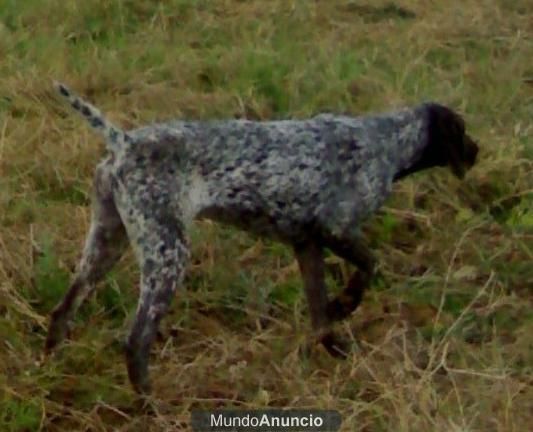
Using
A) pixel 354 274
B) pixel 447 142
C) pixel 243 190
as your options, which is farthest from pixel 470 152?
pixel 243 190

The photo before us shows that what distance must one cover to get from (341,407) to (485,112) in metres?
2.91

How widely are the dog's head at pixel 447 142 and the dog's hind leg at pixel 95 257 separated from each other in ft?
4.22

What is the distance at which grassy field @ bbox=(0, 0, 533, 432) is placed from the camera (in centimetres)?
451

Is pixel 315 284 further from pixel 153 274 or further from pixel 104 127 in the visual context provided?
pixel 104 127

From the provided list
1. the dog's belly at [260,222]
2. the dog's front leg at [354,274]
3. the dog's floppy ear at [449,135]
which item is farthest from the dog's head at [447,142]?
the dog's belly at [260,222]

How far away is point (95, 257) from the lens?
4680 millimetres

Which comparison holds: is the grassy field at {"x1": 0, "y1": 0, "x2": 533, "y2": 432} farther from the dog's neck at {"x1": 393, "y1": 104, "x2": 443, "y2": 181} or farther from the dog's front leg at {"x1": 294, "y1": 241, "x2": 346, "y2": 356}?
the dog's neck at {"x1": 393, "y1": 104, "x2": 443, "y2": 181}

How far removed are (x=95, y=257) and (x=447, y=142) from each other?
4.74ft

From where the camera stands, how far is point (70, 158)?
6105 mm

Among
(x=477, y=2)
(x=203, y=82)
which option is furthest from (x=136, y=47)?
(x=477, y=2)

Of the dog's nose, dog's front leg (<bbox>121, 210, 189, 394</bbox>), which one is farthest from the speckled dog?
the dog's nose

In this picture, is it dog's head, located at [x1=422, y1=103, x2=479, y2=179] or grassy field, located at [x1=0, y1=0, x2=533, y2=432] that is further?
dog's head, located at [x1=422, y1=103, x2=479, y2=179]

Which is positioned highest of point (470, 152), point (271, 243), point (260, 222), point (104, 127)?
point (104, 127)

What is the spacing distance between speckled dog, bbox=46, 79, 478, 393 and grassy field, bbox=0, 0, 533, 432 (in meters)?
0.21
